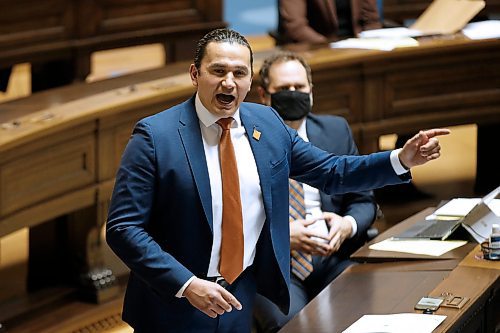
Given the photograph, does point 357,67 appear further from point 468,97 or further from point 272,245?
point 272,245

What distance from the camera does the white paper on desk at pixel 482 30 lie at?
20.0ft

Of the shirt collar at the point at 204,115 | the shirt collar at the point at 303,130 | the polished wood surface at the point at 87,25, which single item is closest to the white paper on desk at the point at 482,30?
the polished wood surface at the point at 87,25

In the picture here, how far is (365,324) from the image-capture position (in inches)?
121

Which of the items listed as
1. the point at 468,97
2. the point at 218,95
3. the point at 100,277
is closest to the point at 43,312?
the point at 100,277

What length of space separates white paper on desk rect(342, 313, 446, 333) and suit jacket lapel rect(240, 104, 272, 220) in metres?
0.40

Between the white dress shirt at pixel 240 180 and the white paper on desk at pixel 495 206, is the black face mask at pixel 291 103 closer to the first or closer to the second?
the white paper on desk at pixel 495 206

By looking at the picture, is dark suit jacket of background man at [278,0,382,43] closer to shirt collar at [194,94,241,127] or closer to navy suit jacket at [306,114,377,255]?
navy suit jacket at [306,114,377,255]

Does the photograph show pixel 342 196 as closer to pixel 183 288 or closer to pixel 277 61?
pixel 277 61

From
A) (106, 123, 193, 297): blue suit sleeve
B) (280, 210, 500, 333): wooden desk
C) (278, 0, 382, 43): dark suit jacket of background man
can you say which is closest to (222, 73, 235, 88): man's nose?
(106, 123, 193, 297): blue suit sleeve

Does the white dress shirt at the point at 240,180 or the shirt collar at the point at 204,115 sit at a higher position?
the shirt collar at the point at 204,115

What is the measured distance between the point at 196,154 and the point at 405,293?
2.75 ft

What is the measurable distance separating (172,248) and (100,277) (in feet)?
6.38

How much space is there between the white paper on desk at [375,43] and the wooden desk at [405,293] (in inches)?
89.0

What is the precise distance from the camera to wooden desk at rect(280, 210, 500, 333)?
3162 millimetres
